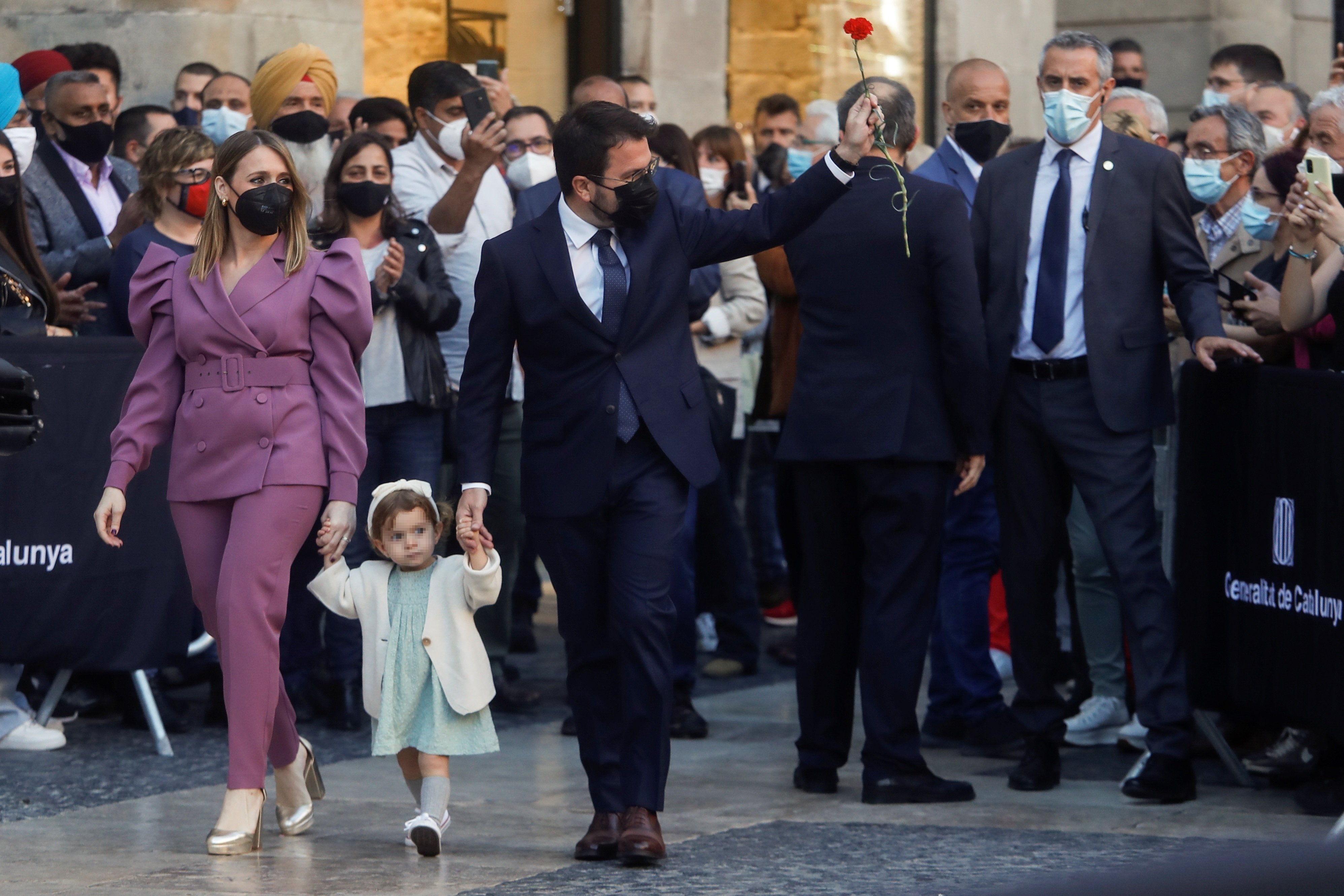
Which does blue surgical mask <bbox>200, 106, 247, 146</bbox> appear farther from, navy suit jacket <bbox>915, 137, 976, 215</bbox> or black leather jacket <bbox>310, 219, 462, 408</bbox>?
navy suit jacket <bbox>915, 137, 976, 215</bbox>

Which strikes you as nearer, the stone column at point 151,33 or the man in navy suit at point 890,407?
the man in navy suit at point 890,407

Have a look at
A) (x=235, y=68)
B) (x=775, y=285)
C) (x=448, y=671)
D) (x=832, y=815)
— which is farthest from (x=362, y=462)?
(x=235, y=68)

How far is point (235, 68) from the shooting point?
36.4 ft

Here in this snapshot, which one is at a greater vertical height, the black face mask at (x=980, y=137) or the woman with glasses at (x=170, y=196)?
the black face mask at (x=980, y=137)

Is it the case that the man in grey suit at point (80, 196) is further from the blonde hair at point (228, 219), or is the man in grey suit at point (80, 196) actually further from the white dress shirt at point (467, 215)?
the blonde hair at point (228, 219)

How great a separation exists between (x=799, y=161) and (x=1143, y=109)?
4.62 feet

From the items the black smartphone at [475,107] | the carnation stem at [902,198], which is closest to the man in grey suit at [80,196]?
the black smartphone at [475,107]

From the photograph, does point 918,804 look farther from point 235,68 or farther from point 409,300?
point 235,68

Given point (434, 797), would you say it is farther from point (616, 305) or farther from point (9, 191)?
point (9, 191)

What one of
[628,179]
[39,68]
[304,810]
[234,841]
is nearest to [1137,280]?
[628,179]

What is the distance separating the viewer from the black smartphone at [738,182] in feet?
31.3

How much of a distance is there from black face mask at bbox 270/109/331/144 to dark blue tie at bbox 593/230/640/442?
3283mm

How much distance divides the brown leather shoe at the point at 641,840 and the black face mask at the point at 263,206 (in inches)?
75.9

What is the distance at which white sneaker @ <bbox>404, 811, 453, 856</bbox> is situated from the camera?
5.71 meters
